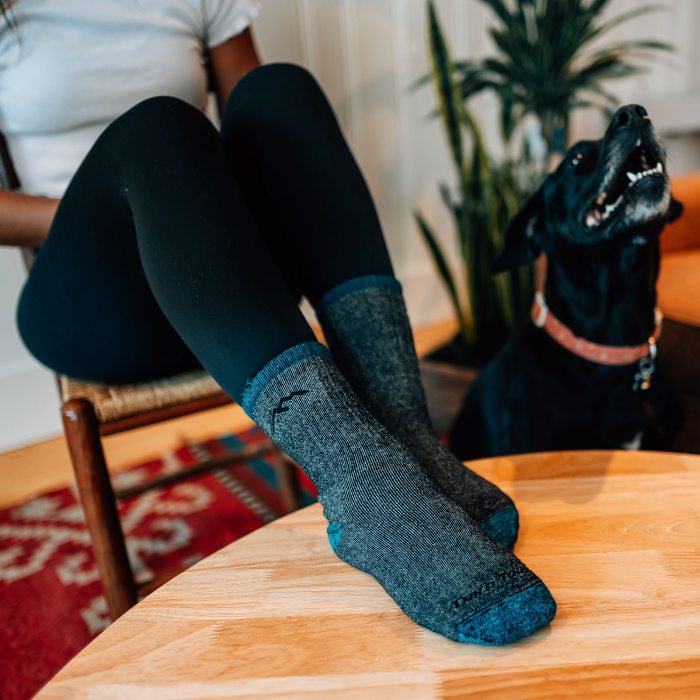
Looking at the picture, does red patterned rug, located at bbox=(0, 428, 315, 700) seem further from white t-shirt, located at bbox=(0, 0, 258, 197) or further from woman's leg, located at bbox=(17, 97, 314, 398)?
white t-shirt, located at bbox=(0, 0, 258, 197)

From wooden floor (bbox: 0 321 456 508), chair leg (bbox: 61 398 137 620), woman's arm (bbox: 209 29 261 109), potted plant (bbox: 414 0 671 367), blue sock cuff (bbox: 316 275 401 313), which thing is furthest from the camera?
potted plant (bbox: 414 0 671 367)

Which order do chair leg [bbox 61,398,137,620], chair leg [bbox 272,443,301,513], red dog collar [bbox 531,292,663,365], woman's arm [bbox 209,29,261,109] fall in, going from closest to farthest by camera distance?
chair leg [bbox 61,398,137,620] → red dog collar [bbox 531,292,663,365] → woman's arm [bbox 209,29,261,109] → chair leg [bbox 272,443,301,513]

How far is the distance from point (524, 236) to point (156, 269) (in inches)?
23.5

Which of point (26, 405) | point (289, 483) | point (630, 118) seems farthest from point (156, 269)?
point (26, 405)

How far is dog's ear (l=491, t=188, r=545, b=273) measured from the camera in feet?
3.21

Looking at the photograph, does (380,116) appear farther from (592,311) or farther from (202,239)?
(202,239)

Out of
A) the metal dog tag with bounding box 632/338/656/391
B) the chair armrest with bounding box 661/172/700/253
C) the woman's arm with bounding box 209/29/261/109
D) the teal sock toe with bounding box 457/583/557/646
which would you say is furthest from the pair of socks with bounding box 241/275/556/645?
the chair armrest with bounding box 661/172/700/253

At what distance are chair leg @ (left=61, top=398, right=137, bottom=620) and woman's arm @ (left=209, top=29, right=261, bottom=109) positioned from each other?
A: 54 centimetres

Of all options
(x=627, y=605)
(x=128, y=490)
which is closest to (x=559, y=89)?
(x=128, y=490)

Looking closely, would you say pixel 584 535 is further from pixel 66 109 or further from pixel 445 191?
pixel 445 191

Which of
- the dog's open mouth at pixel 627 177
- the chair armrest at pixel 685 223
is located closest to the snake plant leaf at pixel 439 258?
the chair armrest at pixel 685 223

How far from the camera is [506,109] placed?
1592 mm

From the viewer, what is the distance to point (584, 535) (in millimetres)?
577

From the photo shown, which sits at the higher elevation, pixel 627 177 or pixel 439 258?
pixel 627 177
